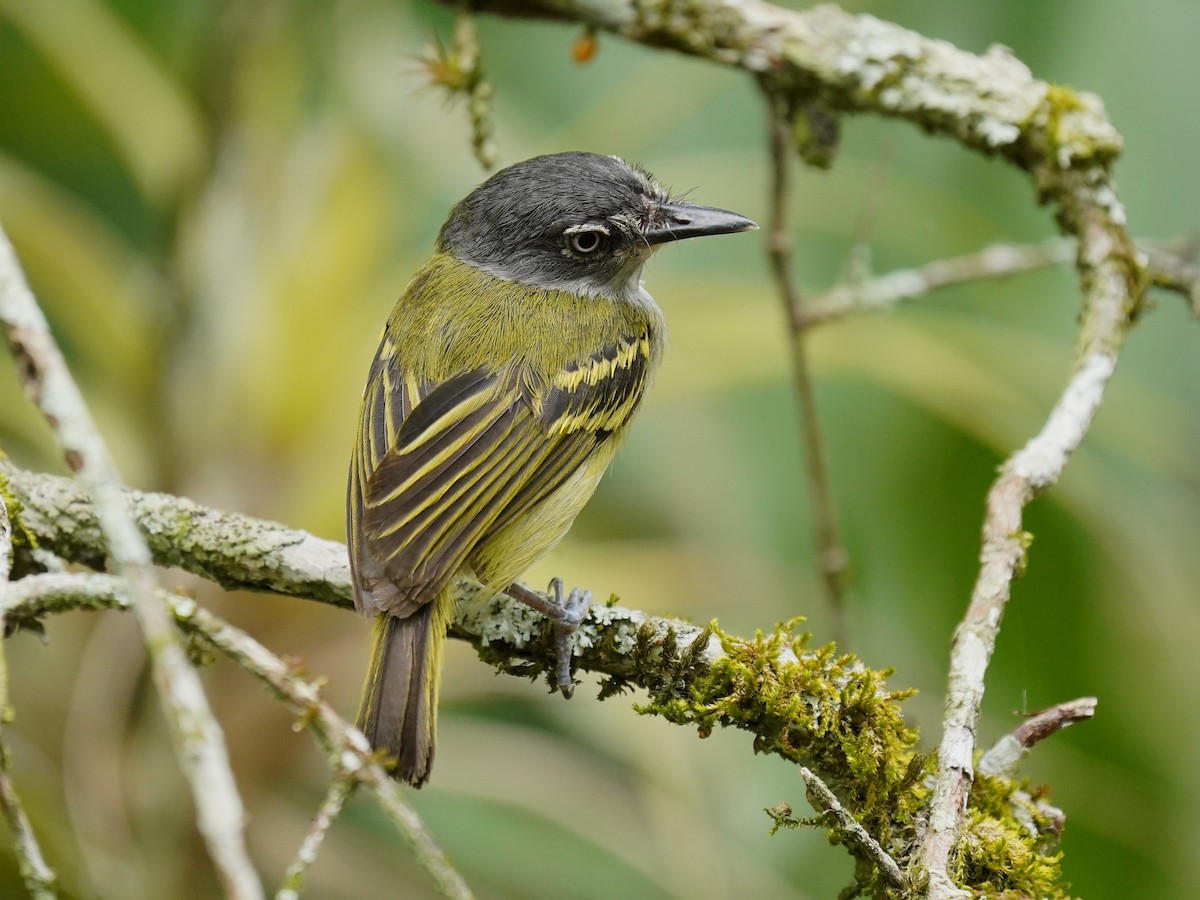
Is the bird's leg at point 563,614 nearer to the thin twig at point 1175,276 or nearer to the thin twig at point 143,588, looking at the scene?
the thin twig at point 143,588

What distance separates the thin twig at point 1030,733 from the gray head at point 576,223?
186 centimetres

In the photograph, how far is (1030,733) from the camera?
7.06 ft

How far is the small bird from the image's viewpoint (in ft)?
8.46

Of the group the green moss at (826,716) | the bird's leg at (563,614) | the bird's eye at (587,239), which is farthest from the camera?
the bird's eye at (587,239)

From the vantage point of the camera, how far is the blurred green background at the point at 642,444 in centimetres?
404

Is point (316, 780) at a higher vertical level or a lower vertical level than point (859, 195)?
lower

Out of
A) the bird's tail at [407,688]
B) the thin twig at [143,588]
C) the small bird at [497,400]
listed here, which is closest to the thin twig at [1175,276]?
the small bird at [497,400]

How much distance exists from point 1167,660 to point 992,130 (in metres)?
2.01

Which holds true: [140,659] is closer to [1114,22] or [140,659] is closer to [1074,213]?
[1074,213]

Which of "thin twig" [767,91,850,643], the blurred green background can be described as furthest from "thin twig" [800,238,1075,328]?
the blurred green background

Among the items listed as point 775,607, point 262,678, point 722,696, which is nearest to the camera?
point 262,678

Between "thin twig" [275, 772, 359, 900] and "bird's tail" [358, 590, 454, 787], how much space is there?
2.75ft

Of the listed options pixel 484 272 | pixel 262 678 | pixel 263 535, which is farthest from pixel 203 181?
pixel 262 678

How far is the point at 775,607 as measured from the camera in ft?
15.1
